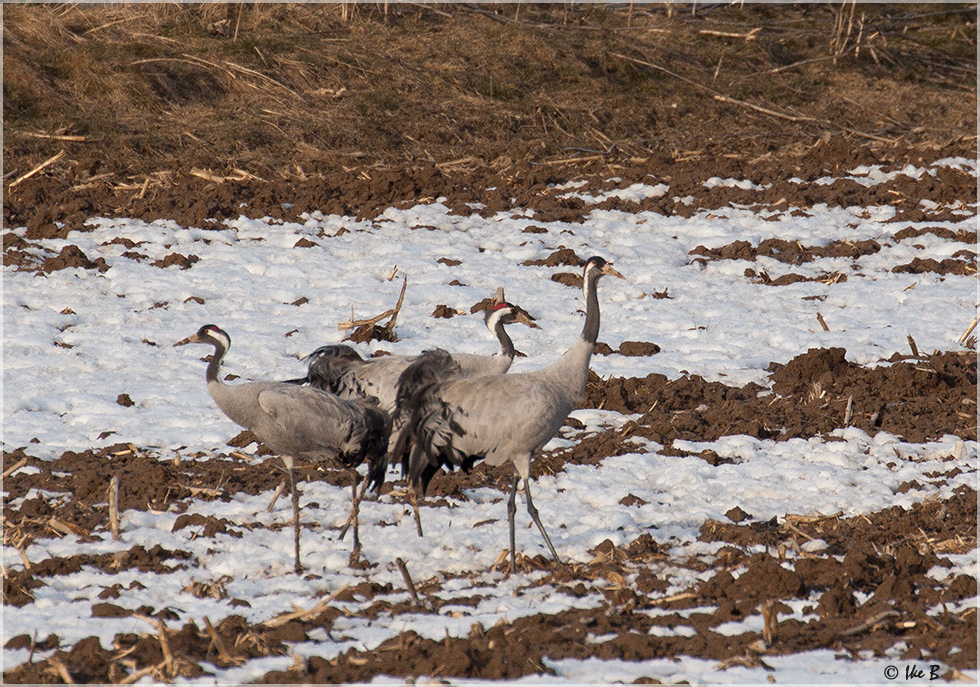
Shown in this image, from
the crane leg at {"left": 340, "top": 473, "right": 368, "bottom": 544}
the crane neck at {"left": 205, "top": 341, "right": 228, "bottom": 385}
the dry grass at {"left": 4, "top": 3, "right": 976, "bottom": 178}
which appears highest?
the dry grass at {"left": 4, "top": 3, "right": 976, "bottom": 178}

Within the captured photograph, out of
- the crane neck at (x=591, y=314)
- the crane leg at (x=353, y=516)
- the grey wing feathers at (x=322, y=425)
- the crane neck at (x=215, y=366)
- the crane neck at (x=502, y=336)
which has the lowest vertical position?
the crane leg at (x=353, y=516)

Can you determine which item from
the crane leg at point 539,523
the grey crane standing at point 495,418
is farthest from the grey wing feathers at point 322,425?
the crane leg at point 539,523

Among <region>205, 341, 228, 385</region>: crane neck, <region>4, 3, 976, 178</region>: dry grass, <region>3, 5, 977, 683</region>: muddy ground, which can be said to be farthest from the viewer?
<region>4, 3, 976, 178</region>: dry grass

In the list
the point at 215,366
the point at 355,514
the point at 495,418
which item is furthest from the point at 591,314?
the point at 215,366

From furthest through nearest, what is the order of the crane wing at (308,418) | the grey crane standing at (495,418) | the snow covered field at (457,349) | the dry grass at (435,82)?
the dry grass at (435,82)
the crane wing at (308,418)
the grey crane standing at (495,418)
the snow covered field at (457,349)

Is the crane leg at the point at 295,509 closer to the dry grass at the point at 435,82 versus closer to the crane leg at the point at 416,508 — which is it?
the crane leg at the point at 416,508

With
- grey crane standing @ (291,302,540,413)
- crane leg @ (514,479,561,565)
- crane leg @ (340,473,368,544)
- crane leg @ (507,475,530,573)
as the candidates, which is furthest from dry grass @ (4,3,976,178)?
crane leg @ (514,479,561,565)

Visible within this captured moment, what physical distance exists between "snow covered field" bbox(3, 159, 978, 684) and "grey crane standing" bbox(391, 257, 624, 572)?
39 cm

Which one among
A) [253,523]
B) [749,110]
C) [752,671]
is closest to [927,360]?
[752,671]

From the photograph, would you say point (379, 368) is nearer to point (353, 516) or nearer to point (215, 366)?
point (215, 366)

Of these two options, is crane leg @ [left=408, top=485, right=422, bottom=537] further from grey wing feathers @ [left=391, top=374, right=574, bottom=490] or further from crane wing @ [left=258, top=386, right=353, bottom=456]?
crane wing @ [left=258, top=386, right=353, bottom=456]

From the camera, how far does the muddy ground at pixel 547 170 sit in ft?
16.0

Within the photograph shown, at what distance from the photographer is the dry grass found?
14234mm

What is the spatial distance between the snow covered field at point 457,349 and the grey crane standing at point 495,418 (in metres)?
0.39
